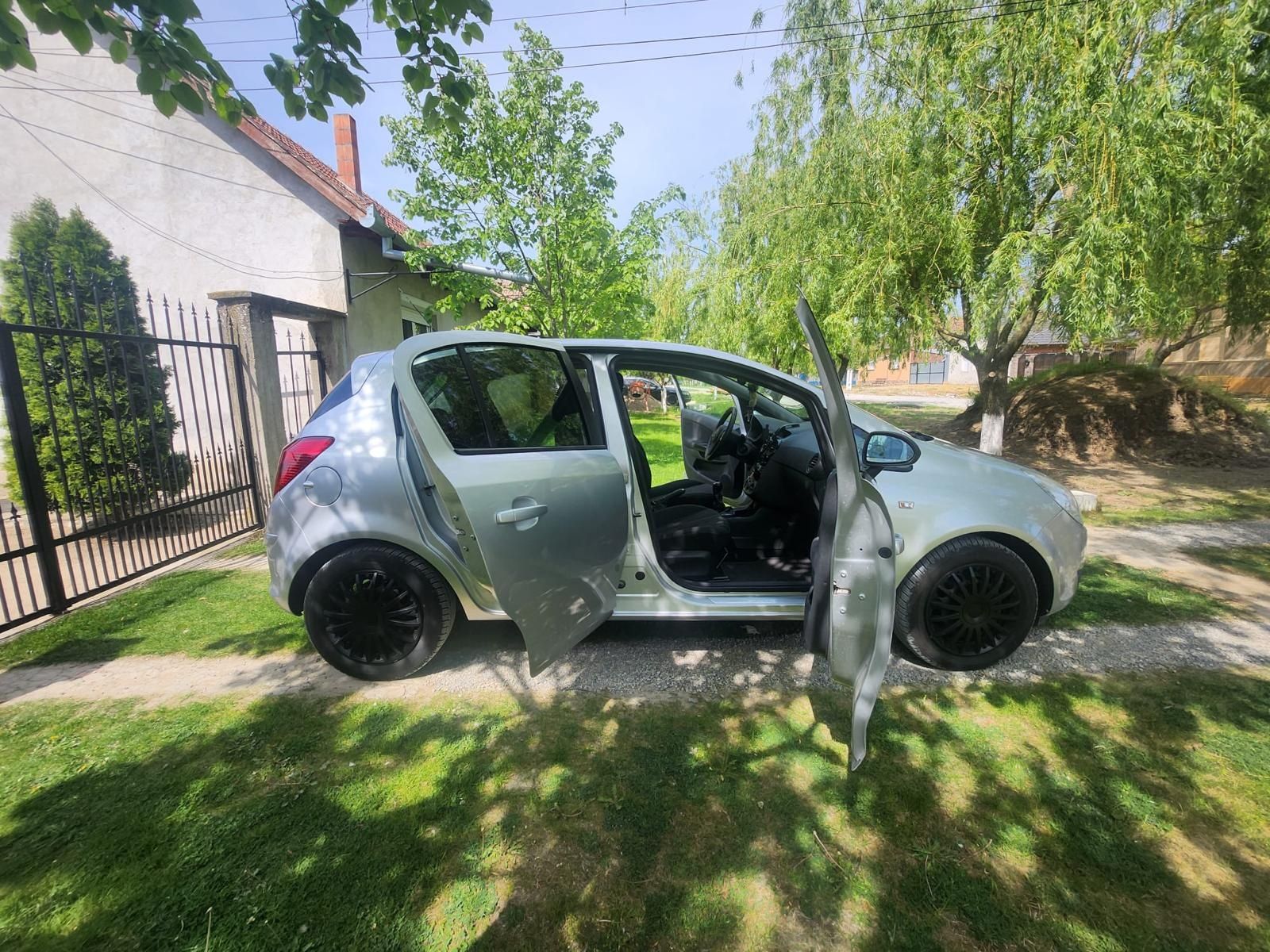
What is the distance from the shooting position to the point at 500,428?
274 centimetres

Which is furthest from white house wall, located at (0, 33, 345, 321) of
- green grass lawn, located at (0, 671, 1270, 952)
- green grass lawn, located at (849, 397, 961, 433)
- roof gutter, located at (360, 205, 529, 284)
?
green grass lawn, located at (849, 397, 961, 433)

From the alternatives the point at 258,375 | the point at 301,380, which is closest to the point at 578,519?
the point at 258,375

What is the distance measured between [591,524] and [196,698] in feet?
7.45

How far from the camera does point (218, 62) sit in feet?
8.52

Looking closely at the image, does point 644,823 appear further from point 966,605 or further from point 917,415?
point 917,415

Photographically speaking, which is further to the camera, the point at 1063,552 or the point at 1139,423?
the point at 1139,423

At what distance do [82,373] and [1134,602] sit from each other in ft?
Answer: 30.8

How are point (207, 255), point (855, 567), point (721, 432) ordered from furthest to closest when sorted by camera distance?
1. point (207, 255)
2. point (721, 432)
3. point (855, 567)

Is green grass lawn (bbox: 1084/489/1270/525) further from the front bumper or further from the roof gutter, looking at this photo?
the roof gutter

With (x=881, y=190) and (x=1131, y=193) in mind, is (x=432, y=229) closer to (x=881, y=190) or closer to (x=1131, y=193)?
(x=881, y=190)

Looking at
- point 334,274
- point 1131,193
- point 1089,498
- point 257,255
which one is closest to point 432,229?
point 334,274

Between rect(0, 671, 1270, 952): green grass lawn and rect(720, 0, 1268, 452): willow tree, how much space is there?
4.23m

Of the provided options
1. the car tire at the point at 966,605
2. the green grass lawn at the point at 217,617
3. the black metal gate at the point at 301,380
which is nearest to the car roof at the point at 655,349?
the car tire at the point at 966,605

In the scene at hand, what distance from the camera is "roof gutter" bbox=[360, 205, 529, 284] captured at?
8.49 m
